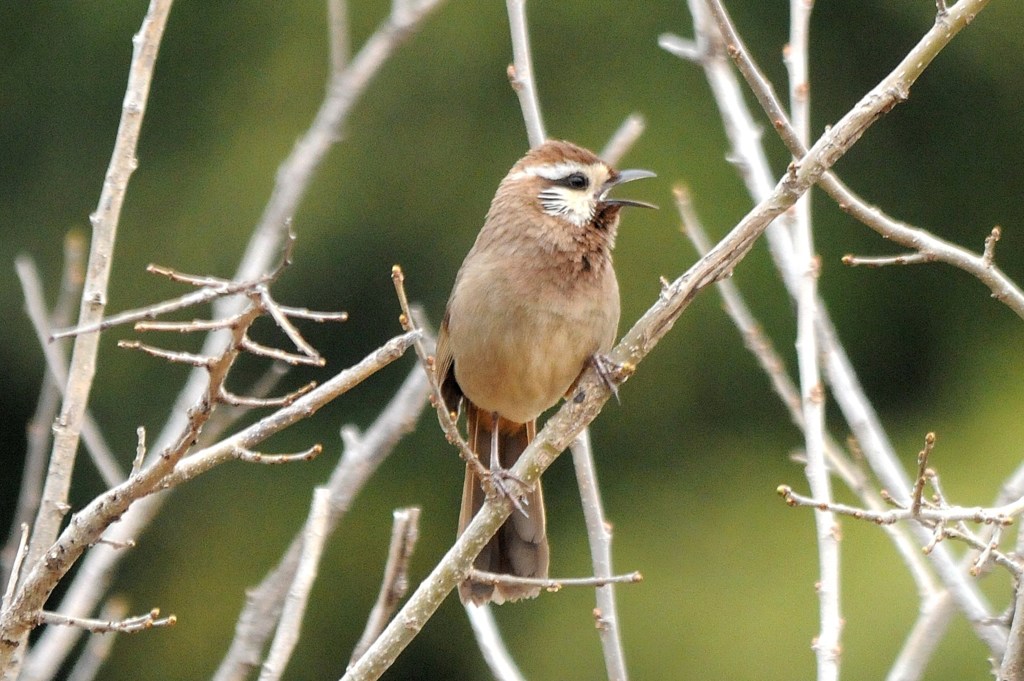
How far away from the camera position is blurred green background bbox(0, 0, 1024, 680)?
9.15 meters

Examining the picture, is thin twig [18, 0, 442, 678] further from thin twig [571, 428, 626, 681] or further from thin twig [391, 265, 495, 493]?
thin twig [571, 428, 626, 681]

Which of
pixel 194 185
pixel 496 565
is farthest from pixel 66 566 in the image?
pixel 194 185

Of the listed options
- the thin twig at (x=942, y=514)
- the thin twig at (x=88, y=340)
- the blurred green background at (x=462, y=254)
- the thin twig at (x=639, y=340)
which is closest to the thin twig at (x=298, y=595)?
the thin twig at (x=639, y=340)

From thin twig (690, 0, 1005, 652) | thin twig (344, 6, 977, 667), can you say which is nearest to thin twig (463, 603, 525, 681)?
thin twig (344, 6, 977, 667)

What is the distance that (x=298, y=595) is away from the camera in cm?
301

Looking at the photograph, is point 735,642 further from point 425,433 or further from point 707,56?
point 707,56

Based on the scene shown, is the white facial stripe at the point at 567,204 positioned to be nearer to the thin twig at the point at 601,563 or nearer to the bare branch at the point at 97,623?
the thin twig at the point at 601,563

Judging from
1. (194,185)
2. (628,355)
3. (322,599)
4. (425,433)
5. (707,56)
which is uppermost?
(194,185)

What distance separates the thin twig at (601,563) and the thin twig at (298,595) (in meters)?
0.57

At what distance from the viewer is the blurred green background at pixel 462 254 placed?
9.15m

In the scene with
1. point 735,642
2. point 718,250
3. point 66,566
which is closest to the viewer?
point 66,566

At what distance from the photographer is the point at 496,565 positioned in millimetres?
4227

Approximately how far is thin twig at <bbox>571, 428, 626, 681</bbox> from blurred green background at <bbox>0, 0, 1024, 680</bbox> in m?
5.39

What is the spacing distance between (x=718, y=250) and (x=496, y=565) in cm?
149
